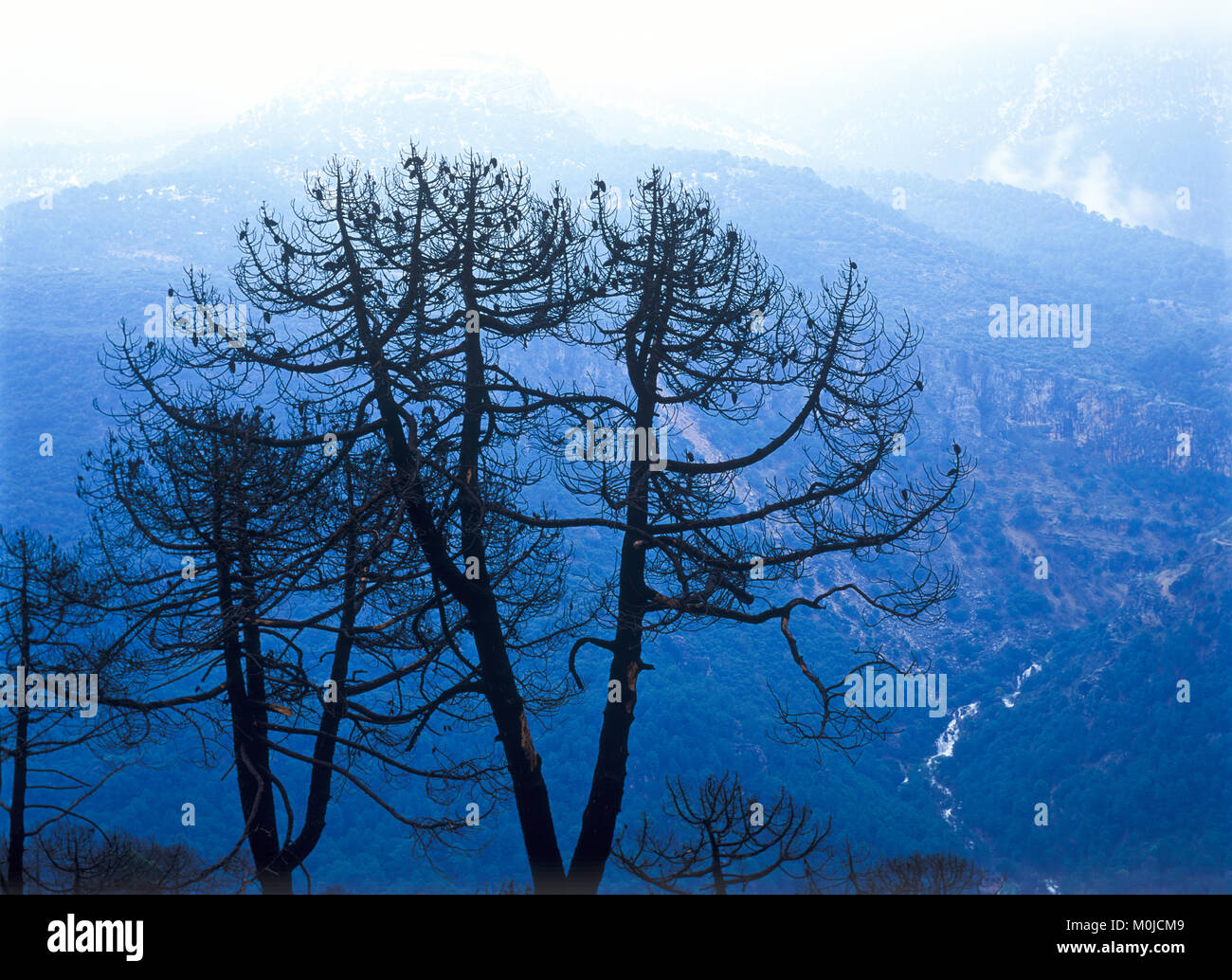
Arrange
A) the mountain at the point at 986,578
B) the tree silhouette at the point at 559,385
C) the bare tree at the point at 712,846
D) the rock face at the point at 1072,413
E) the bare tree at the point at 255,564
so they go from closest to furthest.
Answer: the bare tree at the point at 255,564
the bare tree at the point at 712,846
the tree silhouette at the point at 559,385
the mountain at the point at 986,578
the rock face at the point at 1072,413

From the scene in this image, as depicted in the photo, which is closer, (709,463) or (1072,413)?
(709,463)

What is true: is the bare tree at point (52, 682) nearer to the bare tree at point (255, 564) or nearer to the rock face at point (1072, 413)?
the bare tree at point (255, 564)

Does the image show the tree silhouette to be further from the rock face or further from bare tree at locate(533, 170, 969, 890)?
the rock face

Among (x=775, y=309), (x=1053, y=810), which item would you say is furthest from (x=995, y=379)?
(x=775, y=309)

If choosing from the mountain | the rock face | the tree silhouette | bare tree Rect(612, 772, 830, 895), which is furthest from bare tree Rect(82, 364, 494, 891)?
the rock face

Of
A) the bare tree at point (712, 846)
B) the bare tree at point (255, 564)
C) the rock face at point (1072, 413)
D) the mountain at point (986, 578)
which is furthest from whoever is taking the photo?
the rock face at point (1072, 413)

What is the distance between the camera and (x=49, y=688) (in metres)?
11.5

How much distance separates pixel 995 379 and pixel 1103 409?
1525cm

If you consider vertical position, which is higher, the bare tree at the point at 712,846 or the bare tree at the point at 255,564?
the bare tree at the point at 255,564

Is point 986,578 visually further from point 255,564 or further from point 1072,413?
point 255,564

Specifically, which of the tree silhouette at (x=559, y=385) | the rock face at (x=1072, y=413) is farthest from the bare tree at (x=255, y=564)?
the rock face at (x=1072, y=413)

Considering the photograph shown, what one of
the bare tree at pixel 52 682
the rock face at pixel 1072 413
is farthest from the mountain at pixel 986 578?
the bare tree at pixel 52 682

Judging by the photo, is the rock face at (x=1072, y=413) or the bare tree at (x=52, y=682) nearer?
the bare tree at (x=52, y=682)

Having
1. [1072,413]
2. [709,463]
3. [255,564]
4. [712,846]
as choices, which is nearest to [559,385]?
[709,463]
